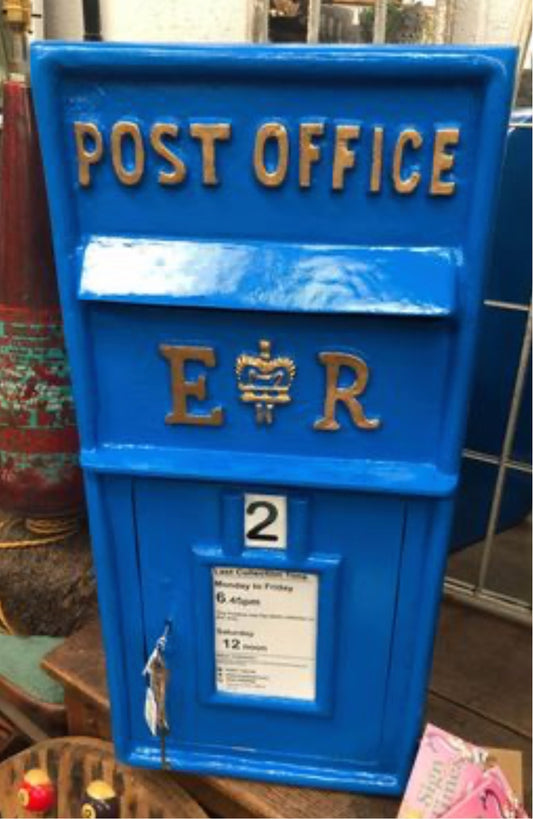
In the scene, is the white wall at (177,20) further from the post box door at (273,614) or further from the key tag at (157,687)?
the key tag at (157,687)

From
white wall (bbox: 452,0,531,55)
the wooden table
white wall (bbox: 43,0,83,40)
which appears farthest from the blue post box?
white wall (bbox: 43,0,83,40)

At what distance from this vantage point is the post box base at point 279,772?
1.12 m

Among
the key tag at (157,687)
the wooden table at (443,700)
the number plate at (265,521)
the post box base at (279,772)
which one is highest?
the number plate at (265,521)

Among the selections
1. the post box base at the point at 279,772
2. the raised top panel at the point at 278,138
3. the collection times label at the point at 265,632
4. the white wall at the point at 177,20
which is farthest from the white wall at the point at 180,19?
the post box base at the point at 279,772

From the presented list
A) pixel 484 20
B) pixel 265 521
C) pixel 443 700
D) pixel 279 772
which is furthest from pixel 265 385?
pixel 484 20

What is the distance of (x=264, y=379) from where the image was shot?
0.86 meters

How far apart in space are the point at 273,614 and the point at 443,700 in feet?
1.63

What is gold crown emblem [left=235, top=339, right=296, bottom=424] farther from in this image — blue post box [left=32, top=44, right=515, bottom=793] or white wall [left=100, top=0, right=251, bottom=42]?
white wall [left=100, top=0, right=251, bottom=42]

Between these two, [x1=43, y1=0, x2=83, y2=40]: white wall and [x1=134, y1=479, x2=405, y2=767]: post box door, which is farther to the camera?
[x1=43, y1=0, x2=83, y2=40]: white wall

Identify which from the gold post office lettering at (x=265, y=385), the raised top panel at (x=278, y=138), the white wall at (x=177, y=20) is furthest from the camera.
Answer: the white wall at (x=177, y=20)

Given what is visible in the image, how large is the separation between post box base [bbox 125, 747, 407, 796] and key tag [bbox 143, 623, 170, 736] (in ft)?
0.27

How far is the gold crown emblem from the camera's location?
85 cm

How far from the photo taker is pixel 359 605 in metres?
1.00

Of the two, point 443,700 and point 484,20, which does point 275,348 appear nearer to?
point 443,700
